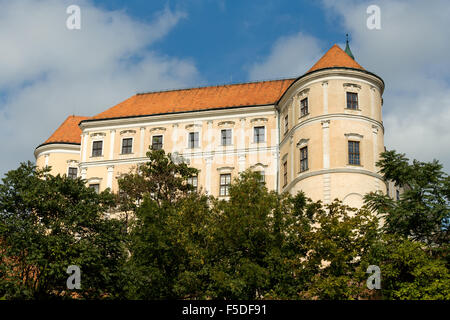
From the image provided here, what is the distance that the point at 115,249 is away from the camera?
108 ft

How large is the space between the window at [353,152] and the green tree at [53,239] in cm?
1685

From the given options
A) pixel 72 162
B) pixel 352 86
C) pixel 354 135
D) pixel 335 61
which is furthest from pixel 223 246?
pixel 72 162

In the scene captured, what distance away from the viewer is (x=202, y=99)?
56.0 m

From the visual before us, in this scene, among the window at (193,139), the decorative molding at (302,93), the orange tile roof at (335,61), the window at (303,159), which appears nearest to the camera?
the window at (303,159)

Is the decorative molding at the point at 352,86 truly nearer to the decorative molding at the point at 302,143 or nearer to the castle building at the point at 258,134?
the castle building at the point at 258,134

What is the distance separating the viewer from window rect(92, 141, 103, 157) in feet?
179

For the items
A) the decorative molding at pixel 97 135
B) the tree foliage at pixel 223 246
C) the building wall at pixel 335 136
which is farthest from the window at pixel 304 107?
the decorative molding at pixel 97 135

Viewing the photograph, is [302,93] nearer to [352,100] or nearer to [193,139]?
[352,100]

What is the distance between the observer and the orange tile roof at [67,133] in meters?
58.9

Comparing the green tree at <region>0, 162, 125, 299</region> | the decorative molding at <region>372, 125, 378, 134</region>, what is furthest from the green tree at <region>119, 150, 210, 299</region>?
the decorative molding at <region>372, 125, 378, 134</region>

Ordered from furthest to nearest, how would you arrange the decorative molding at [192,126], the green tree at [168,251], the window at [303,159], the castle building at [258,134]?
the decorative molding at [192,126] → the window at [303,159] → the castle building at [258,134] → the green tree at [168,251]

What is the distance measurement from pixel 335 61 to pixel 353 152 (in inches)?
276

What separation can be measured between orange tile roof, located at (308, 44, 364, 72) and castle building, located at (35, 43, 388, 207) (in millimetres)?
88
